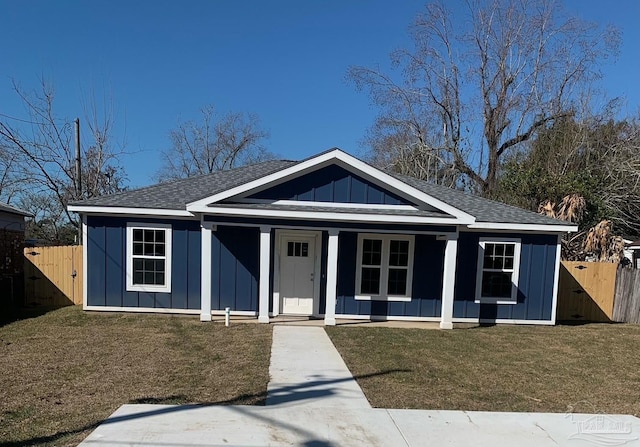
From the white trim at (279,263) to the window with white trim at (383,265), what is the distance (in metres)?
1.02

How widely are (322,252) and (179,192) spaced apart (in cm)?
428

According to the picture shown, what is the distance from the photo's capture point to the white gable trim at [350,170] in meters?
8.96

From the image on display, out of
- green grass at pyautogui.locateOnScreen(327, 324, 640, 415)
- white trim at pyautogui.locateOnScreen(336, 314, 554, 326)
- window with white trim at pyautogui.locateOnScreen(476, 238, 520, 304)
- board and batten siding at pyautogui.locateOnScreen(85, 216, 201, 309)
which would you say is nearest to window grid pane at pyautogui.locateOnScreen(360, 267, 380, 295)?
white trim at pyautogui.locateOnScreen(336, 314, 554, 326)

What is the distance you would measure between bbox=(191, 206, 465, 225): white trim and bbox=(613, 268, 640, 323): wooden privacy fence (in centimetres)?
622

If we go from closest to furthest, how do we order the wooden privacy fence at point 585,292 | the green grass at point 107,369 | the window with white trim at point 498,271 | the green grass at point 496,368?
1. the green grass at point 107,369
2. the green grass at point 496,368
3. the window with white trim at point 498,271
4. the wooden privacy fence at point 585,292

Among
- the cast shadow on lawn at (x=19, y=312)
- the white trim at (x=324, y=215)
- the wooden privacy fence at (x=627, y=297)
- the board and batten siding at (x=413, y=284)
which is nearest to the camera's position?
the white trim at (x=324, y=215)

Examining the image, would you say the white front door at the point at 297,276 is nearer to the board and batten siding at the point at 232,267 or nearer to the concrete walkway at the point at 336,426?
the board and batten siding at the point at 232,267

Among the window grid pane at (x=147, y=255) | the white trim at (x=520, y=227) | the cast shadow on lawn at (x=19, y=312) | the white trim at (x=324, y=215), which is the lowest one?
the cast shadow on lawn at (x=19, y=312)

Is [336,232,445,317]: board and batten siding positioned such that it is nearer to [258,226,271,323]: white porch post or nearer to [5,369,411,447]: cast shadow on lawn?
[258,226,271,323]: white porch post

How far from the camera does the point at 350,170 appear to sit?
9266 mm

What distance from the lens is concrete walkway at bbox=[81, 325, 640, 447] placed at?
3.81 meters

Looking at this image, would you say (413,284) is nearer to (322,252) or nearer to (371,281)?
(371,281)

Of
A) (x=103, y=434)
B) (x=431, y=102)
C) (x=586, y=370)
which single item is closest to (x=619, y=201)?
(x=431, y=102)

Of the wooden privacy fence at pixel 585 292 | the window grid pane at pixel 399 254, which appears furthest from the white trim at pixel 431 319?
the wooden privacy fence at pixel 585 292
